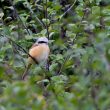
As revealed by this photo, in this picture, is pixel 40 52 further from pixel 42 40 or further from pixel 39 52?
pixel 42 40

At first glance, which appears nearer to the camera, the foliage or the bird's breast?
the foliage

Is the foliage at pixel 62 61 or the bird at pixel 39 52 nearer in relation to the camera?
the foliage at pixel 62 61

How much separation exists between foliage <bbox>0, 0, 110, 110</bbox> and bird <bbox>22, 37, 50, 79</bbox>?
0.25 ft

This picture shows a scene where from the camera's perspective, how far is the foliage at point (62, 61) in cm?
221

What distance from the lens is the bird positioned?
534 centimetres

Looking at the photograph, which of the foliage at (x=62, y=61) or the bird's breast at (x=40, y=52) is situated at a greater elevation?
the foliage at (x=62, y=61)

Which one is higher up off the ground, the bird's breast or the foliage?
the foliage

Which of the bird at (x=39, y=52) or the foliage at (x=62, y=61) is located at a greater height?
the foliage at (x=62, y=61)

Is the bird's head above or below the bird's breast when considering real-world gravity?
above

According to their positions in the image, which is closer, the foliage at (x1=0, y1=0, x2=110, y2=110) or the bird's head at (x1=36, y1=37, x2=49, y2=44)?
the foliage at (x1=0, y1=0, x2=110, y2=110)

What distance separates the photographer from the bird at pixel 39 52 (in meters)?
5.34

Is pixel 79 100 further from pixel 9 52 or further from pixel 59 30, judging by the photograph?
pixel 59 30

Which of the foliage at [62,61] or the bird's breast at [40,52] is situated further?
the bird's breast at [40,52]

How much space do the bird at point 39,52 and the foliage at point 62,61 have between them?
0.25ft
